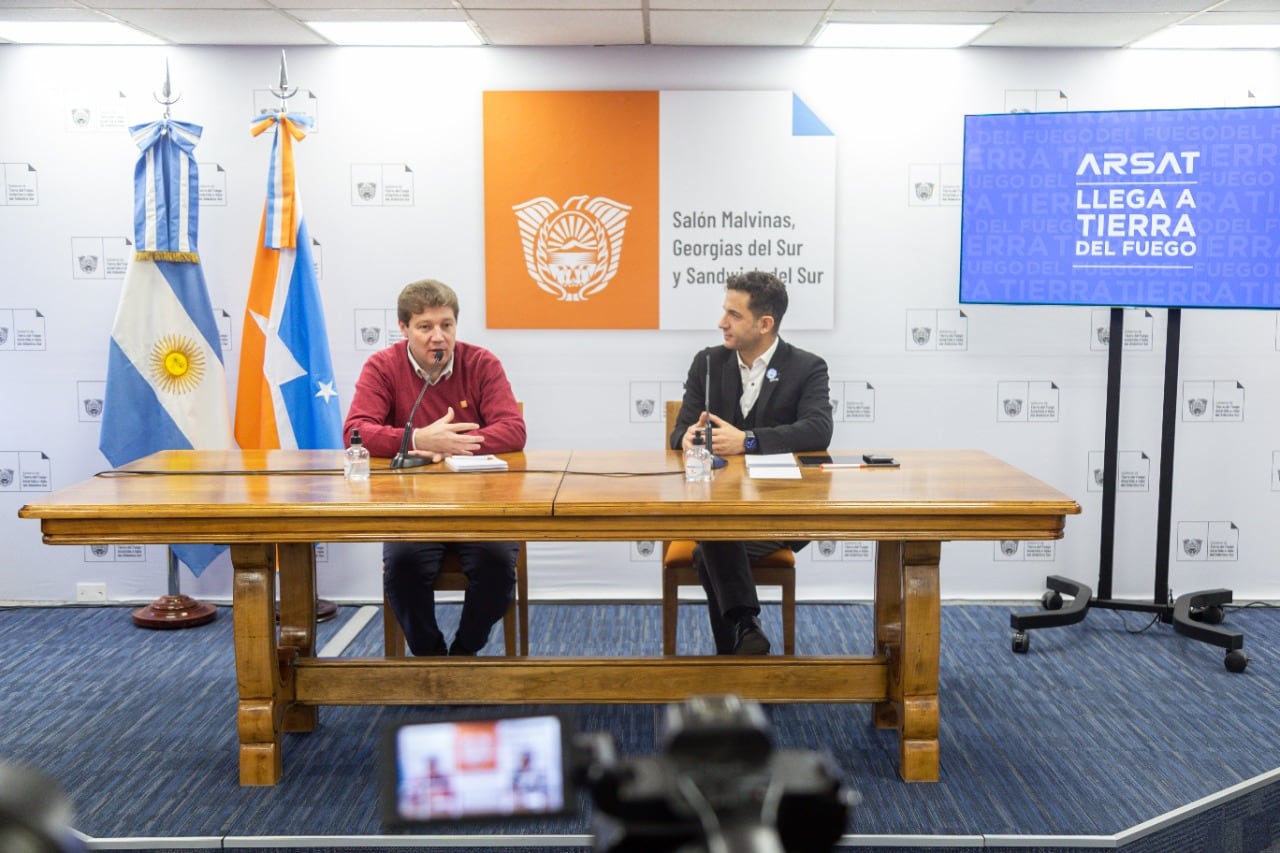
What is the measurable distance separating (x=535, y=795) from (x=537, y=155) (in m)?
3.91

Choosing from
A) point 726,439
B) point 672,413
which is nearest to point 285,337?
point 672,413

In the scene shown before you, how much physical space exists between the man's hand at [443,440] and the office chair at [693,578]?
68 centimetres

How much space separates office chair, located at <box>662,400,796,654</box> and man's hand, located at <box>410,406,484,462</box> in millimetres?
678

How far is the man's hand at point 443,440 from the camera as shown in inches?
126

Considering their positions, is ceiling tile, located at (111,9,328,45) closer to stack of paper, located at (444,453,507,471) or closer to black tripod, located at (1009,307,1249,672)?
stack of paper, located at (444,453,507,471)

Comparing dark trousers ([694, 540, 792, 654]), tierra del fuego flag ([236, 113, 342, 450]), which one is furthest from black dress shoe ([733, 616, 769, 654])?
tierra del fuego flag ([236, 113, 342, 450])

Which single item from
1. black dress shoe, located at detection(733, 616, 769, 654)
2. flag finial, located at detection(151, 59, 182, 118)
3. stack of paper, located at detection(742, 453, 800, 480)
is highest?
flag finial, located at detection(151, 59, 182, 118)

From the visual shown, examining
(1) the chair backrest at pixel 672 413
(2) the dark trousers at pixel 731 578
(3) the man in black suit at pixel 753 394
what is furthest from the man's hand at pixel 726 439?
(1) the chair backrest at pixel 672 413

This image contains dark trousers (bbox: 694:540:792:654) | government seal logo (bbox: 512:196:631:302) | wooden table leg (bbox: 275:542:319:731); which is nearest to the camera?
wooden table leg (bbox: 275:542:319:731)

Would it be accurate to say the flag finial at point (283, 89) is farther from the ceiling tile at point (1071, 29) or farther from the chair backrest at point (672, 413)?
the ceiling tile at point (1071, 29)

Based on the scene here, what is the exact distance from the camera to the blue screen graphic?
368 cm

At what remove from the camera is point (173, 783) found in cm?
273

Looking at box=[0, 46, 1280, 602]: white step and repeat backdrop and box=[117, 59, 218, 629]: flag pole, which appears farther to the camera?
box=[0, 46, 1280, 602]: white step and repeat backdrop

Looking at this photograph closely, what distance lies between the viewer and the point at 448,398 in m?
3.51
